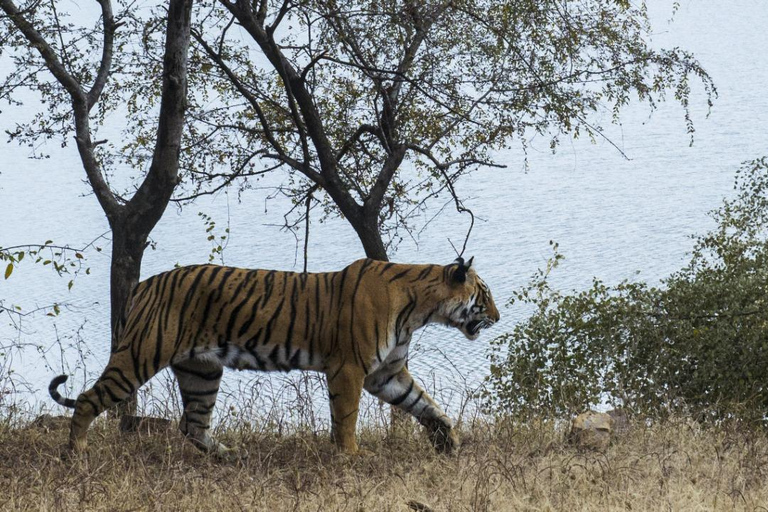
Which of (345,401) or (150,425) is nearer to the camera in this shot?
(345,401)

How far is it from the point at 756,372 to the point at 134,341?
6.05 meters

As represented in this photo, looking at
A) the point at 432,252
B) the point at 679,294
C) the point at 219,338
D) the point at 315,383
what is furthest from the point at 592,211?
the point at 219,338

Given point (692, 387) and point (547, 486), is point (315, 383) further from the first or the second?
point (692, 387)

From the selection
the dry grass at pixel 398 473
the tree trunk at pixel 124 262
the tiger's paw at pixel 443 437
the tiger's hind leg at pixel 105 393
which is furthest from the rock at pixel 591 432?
the tree trunk at pixel 124 262

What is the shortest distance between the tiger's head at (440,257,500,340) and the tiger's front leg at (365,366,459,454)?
20.5 inches

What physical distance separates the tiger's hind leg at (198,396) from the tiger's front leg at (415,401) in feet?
3.65

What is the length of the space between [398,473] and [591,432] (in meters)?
1.68

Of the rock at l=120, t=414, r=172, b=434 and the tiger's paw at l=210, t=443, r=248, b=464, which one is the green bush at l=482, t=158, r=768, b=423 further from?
the rock at l=120, t=414, r=172, b=434

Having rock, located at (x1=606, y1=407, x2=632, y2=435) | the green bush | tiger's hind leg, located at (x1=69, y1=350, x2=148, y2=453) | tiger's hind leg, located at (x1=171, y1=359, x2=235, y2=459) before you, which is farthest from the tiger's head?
the green bush

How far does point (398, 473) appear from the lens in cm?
612

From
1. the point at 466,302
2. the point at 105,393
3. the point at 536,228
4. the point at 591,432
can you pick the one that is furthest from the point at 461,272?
the point at 536,228

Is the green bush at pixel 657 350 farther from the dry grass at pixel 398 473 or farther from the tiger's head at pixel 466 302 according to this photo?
the tiger's head at pixel 466 302

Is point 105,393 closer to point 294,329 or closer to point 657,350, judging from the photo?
point 294,329

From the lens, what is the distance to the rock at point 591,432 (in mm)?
7016
